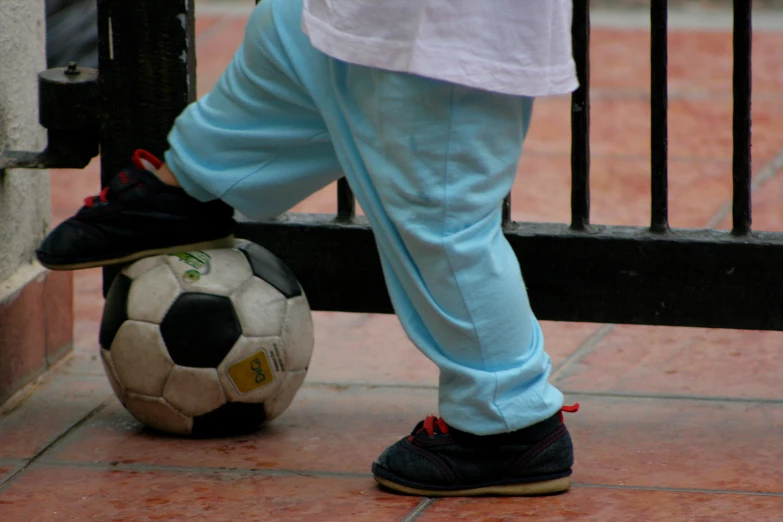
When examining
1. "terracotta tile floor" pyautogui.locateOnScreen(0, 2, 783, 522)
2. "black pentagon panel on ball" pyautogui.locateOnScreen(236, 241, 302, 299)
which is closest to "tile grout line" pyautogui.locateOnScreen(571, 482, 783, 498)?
"terracotta tile floor" pyautogui.locateOnScreen(0, 2, 783, 522)

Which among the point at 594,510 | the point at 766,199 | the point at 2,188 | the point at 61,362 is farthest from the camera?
the point at 766,199

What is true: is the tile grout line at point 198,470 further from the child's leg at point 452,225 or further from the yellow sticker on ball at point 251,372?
the child's leg at point 452,225

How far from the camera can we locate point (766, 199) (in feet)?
14.5

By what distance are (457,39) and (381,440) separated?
96 centimetres

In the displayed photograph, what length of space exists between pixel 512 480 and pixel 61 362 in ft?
4.33

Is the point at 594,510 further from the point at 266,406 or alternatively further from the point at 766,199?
the point at 766,199

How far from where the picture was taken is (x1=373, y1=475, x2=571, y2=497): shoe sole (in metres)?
2.32

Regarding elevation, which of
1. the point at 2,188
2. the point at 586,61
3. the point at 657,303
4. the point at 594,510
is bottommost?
the point at 594,510

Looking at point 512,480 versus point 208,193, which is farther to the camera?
point 208,193

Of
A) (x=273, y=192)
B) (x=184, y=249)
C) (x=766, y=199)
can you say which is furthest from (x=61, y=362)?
(x=766, y=199)

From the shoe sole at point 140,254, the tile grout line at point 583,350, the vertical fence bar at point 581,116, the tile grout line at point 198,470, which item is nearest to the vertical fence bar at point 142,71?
the shoe sole at point 140,254

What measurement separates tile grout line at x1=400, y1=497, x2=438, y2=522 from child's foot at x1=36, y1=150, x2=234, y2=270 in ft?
2.35

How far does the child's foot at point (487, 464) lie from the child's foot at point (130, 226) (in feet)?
2.15

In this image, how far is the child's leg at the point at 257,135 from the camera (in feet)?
7.64
